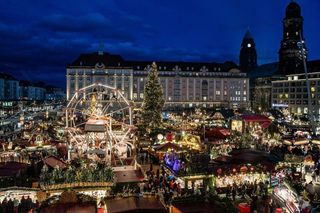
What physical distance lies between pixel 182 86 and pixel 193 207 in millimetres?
92616

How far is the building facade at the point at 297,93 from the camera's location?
262 feet

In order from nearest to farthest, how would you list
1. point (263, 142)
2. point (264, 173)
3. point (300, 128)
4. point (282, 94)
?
1. point (264, 173)
2. point (263, 142)
3. point (300, 128)
4. point (282, 94)

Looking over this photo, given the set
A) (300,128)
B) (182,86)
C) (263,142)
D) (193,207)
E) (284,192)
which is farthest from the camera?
(182,86)

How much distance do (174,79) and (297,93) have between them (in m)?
35.0

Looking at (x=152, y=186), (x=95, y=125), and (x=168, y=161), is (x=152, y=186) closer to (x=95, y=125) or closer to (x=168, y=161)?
(x=168, y=161)

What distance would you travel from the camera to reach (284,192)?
1560 cm

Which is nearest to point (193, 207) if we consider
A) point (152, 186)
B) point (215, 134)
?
point (152, 186)

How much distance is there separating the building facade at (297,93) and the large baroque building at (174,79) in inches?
537

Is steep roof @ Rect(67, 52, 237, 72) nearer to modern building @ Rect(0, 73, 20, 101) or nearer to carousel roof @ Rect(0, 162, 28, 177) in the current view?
carousel roof @ Rect(0, 162, 28, 177)

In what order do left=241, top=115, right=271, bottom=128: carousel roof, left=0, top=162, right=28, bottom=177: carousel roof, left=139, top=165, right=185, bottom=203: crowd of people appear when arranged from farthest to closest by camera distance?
1. left=241, top=115, right=271, bottom=128: carousel roof
2. left=0, top=162, right=28, bottom=177: carousel roof
3. left=139, top=165, right=185, bottom=203: crowd of people

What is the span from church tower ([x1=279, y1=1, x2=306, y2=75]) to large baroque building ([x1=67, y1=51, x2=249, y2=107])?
14768mm

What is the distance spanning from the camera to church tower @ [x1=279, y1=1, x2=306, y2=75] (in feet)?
306

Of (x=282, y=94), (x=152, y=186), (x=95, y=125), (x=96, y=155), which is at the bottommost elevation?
(x=152, y=186)

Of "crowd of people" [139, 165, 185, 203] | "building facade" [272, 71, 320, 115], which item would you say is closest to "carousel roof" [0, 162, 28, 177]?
"crowd of people" [139, 165, 185, 203]
